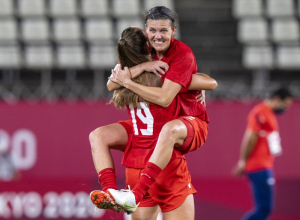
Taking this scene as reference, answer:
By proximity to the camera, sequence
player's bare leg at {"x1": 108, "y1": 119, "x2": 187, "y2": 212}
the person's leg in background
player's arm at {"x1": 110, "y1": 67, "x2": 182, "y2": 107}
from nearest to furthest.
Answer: player's bare leg at {"x1": 108, "y1": 119, "x2": 187, "y2": 212} < player's arm at {"x1": 110, "y1": 67, "x2": 182, "y2": 107} < the person's leg in background

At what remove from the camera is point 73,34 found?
10484mm

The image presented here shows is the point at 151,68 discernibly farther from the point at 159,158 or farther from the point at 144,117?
the point at 159,158

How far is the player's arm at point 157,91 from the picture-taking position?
342 cm

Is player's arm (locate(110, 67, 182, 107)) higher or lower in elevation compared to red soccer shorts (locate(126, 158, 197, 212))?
higher

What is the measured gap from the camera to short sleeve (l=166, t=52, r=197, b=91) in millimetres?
3486

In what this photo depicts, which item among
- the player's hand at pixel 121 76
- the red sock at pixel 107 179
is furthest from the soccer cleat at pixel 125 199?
the player's hand at pixel 121 76

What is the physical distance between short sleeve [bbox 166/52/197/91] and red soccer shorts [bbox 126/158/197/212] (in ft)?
1.84

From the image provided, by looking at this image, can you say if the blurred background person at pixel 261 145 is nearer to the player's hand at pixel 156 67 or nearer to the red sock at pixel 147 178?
the player's hand at pixel 156 67

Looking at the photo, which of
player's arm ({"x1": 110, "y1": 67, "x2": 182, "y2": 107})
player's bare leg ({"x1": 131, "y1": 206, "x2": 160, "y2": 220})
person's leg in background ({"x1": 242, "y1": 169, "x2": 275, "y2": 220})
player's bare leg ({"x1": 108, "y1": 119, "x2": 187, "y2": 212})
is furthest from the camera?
person's leg in background ({"x1": 242, "y1": 169, "x2": 275, "y2": 220})

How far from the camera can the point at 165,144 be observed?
129 inches

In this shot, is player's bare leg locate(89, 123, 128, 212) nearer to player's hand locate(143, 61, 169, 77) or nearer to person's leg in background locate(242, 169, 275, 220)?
player's hand locate(143, 61, 169, 77)

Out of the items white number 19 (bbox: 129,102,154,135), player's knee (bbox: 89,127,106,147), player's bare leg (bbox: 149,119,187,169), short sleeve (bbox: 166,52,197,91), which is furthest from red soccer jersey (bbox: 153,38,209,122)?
player's knee (bbox: 89,127,106,147)

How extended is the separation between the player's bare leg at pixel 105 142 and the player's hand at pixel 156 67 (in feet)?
1.68

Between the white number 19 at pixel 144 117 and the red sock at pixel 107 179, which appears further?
Answer: the white number 19 at pixel 144 117
